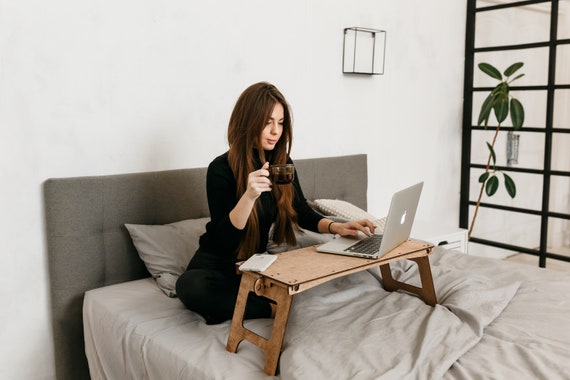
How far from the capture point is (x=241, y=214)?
1856mm

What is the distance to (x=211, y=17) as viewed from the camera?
2.64 m

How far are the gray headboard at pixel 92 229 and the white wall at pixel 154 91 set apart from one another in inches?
3.1

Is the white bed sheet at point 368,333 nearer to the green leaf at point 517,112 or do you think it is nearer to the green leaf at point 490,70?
the green leaf at point 517,112

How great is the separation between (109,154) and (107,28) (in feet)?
1.72

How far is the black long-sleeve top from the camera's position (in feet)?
A: 6.44

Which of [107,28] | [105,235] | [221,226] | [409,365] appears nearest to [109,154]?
[105,235]

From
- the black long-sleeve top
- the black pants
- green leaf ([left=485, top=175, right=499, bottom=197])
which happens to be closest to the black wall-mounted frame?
green leaf ([left=485, top=175, right=499, bottom=197])

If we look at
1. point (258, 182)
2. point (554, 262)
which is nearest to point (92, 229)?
point (258, 182)

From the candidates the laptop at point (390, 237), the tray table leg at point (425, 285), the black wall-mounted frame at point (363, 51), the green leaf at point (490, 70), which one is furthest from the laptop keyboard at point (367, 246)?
the green leaf at point (490, 70)

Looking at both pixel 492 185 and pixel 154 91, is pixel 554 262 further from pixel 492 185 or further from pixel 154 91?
pixel 154 91

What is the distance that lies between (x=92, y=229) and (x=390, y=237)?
4.00 ft

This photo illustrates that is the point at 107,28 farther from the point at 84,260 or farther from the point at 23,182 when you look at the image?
the point at 84,260

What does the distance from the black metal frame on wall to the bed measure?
1.42 meters

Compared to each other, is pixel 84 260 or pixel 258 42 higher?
pixel 258 42
